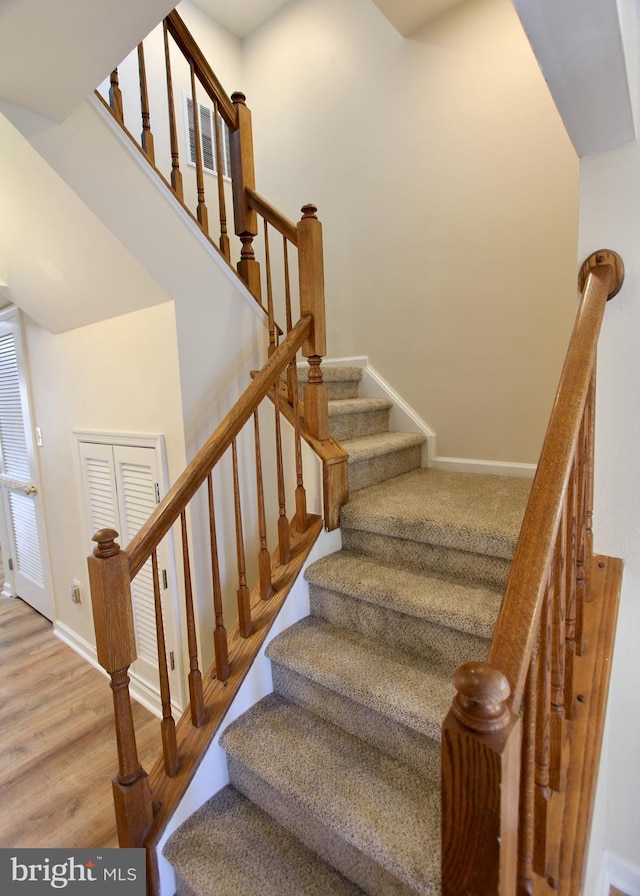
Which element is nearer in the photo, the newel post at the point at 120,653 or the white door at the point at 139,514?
the newel post at the point at 120,653

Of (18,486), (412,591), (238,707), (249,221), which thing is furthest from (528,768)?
(18,486)

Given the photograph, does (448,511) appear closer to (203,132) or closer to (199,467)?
(199,467)

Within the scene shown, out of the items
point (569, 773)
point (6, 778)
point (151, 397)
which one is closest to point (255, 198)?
point (151, 397)

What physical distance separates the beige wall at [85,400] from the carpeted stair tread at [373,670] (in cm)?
88

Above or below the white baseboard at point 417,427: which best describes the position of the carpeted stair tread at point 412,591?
below

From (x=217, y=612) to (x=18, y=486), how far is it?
Answer: 2.63 meters

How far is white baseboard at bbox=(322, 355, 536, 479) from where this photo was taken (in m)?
2.44

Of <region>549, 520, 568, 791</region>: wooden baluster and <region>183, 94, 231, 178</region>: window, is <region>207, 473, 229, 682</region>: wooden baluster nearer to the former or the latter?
<region>549, 520, 568, 791</region>: wooden baluster

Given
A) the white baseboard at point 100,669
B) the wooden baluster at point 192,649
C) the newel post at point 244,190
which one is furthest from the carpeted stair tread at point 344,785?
the newel post at point 244,190

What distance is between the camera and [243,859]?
125cm

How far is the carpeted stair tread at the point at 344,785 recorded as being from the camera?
107 cm

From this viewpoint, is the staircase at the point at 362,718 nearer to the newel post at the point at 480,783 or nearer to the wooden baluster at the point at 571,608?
the wooden baluster at the point at 571,608

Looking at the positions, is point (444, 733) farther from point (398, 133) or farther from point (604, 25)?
point (398, 133)

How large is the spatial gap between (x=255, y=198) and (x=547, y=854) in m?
2.30
